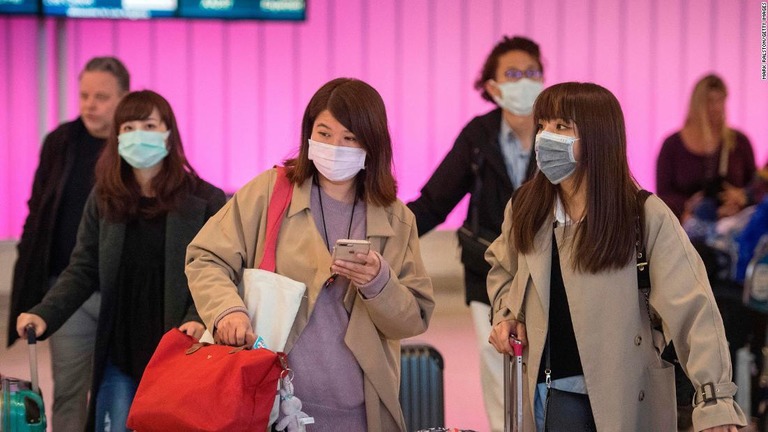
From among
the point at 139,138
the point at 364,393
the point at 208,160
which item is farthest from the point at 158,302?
the point at 208,160

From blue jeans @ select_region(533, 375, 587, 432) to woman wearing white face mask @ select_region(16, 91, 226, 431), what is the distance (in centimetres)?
133

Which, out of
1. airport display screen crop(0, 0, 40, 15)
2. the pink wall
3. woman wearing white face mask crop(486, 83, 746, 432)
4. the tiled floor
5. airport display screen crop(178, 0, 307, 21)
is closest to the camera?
woman wearing white face mask crop(486, 83, 746, 432)

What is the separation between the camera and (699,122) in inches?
285

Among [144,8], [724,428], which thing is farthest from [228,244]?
Answer: [144,8]

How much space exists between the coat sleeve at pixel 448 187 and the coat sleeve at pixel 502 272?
148 cm

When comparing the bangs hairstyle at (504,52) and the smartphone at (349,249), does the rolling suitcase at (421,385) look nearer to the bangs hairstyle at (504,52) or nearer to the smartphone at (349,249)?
the bangs hairstyle at (504,52)

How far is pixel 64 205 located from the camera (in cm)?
486

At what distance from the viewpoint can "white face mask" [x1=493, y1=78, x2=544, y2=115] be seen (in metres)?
4.80

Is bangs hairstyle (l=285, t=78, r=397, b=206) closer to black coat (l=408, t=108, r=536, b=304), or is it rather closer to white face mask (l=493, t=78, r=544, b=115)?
black coat (l=408, t=108, r=536, b=304)

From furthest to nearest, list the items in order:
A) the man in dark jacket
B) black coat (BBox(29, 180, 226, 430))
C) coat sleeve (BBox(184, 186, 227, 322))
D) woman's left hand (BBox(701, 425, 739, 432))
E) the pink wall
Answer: the pink wall → the man in dark jacket → coat sleeve (BBox(184, 186, 227, 322)) → black coat (BBox(29, 180, 226, 430)) → woman's left hand (BBox(701, 425, 739, 432))

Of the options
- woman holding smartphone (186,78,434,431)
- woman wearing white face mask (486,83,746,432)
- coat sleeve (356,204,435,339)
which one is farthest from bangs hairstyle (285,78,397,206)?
woman wearing white face mask (486,83,746,432)

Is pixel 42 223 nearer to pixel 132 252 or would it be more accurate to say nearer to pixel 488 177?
pixel 132 252

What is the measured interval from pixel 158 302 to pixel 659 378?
1.81 meters

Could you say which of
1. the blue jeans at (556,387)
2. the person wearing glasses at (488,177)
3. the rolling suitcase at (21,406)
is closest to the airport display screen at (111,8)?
the person wearing glasses at (488,177)
